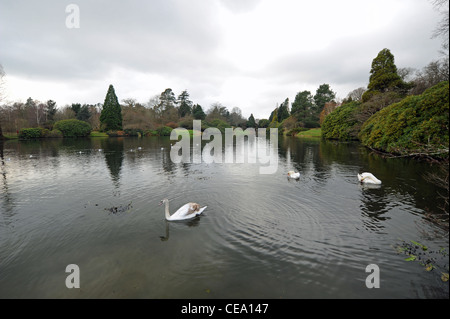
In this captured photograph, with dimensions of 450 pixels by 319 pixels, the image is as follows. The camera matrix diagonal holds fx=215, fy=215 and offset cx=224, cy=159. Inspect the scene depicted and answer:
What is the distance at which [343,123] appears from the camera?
38.8m

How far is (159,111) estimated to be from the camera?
75.9 metres

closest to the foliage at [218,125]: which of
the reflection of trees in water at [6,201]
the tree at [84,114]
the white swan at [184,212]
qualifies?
the tree at [84,114]

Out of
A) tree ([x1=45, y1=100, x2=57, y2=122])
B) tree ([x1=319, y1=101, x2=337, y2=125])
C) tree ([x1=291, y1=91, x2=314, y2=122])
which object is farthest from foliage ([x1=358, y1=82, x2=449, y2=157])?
tree ([x1=45, y1=100, x2=57, y2=122])

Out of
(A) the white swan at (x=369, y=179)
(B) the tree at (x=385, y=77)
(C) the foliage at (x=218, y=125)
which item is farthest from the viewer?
(C) the foliage at (x=218, y=125)

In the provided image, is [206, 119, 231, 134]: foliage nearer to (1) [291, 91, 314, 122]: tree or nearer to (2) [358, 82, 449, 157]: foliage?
(1) [291, 91, 314, 122]: tree

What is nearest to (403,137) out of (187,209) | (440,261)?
(440,261)

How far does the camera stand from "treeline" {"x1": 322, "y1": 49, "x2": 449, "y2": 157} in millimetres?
13555

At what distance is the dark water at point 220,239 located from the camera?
15.1ft

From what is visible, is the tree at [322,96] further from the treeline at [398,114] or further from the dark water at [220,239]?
the dark water at [220,239]

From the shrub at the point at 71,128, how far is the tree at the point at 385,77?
59.5 metres

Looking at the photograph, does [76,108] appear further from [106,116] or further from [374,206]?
[374,206]

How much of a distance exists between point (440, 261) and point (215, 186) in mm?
8884
